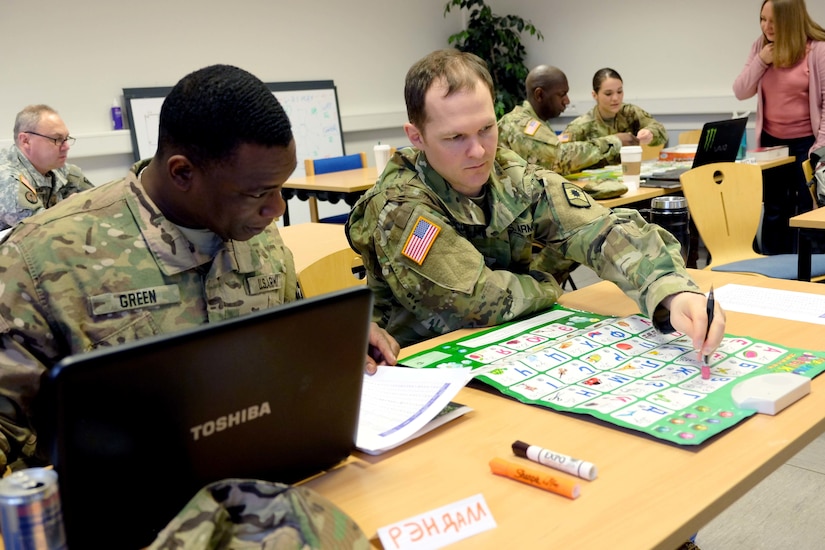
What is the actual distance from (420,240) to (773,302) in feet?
2.36

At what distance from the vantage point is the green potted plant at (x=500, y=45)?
273 inches

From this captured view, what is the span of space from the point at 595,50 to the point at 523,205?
5518 millimetres

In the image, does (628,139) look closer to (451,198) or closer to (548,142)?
(548,142)

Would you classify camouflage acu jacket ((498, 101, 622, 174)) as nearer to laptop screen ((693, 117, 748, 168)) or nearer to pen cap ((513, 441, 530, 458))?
laptop screen ((693, 117, 748, 168))

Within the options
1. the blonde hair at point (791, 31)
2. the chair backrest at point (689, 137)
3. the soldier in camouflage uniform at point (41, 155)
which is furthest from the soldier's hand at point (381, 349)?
the chair backrest at point (689, 137)

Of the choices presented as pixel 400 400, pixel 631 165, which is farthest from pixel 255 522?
pixel 631 165

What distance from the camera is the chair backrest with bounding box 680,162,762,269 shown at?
2.99 m

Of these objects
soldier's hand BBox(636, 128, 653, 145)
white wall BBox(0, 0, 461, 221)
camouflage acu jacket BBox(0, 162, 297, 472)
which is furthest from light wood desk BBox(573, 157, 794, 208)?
white wall BBox(0, 0, 461, 221)

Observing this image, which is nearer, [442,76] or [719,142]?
[442,76]

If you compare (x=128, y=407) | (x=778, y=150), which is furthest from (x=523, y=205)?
(x=778, y=150)

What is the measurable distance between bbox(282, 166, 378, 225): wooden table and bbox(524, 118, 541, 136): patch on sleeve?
2.73 feet

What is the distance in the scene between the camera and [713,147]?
3787 mm

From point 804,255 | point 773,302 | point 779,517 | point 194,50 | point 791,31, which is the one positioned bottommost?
point 779,517

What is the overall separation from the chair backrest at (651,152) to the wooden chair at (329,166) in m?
1.75
